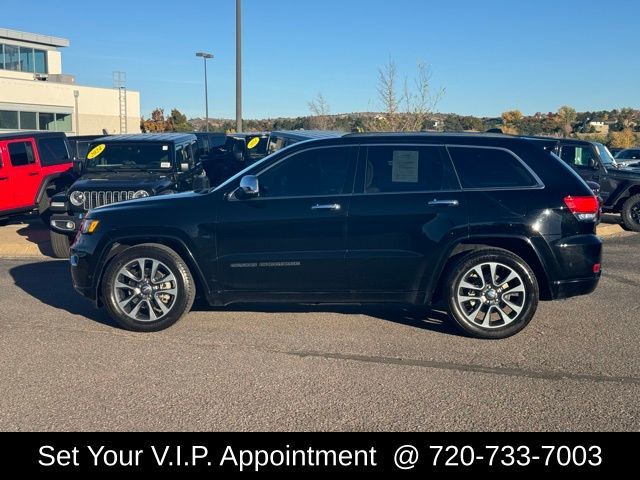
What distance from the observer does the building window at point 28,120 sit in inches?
1581

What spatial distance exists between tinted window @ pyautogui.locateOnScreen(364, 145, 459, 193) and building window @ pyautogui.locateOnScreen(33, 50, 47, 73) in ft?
147

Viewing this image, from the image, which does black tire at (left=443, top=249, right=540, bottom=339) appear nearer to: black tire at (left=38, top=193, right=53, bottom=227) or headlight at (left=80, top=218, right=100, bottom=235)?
headlight at (left=80, top=218, right=100, bottom=235)

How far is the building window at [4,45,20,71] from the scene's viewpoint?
→ 4341cm

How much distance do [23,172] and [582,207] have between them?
35.7ft

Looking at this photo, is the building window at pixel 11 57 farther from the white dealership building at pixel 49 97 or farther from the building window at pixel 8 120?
the building window at pixel 8 120

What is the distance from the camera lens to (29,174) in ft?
44.4

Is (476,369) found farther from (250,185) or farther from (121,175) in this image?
(121,175)

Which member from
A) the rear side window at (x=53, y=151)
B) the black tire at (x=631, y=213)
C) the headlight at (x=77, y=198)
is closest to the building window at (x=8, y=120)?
the rear side window at (x=53, y=151)

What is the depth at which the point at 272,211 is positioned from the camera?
631 centimetres

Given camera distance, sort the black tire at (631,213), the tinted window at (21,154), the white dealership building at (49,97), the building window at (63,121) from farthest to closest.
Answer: the building window at (63,121), the white dealership building at (49,97), the black tire at (631,213), the tinted window at (21,154)

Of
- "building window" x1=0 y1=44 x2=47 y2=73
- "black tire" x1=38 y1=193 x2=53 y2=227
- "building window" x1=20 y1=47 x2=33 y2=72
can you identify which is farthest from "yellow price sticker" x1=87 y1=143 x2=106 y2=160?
"building window" x1=20 y1=47 x2=33 y2=72

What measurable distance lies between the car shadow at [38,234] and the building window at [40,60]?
34.2 meters

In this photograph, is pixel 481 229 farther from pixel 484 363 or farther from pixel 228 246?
pixel 228 246

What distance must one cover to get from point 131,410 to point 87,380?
78cm
